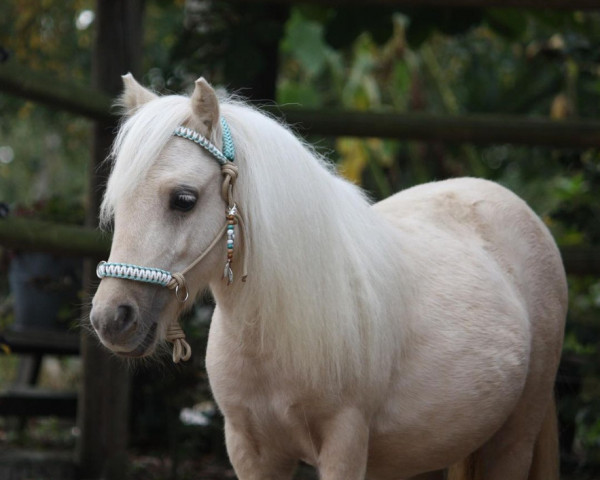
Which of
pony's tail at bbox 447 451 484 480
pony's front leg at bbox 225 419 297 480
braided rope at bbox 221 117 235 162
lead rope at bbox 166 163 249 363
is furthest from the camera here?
pony's tail at bbox 447 451 484 480

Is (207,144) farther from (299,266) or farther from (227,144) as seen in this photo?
(299,266)

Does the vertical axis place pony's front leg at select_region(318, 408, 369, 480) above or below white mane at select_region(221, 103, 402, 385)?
below

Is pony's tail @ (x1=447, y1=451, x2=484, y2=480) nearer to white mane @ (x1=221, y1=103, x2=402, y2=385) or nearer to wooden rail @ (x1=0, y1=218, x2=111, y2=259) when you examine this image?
white mane @ (x1=221, y1=103, x2=402, y2=385)

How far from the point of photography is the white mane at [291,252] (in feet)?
7.82

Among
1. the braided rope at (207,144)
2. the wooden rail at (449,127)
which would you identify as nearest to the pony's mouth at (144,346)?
the braided rope at (207,144)

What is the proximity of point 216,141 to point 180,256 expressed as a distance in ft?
1.04

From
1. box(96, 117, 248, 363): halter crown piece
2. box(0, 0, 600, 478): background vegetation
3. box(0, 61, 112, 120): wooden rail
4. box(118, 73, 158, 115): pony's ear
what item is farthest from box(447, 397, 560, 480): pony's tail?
box(0, 61, 112, 120): wooden rail

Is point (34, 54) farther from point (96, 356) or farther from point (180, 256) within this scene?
point (180, 256)

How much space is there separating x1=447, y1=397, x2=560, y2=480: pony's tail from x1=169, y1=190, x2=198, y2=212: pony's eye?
1.69 metres

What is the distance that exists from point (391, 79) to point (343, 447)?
1011cm

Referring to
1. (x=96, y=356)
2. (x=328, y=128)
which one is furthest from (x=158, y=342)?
(x=328, y=128)

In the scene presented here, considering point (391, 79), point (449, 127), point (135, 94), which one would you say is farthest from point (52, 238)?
point (391, 79)

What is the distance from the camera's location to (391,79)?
12172 millimetres

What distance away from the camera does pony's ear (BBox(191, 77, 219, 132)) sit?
2305mm
